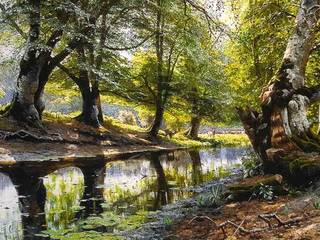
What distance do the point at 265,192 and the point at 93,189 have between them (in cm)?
517

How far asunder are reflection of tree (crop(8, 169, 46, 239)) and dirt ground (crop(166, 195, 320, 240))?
7.95 feet

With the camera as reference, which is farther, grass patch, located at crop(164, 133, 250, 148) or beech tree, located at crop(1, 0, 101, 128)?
grass patch, located at crop(164, 133, 250, 148)

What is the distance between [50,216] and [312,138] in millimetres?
6048

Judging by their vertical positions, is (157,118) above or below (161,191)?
above


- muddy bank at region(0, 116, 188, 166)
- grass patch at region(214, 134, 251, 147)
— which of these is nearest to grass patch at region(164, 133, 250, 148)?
grass patch at region(214, 134, 251, 147)

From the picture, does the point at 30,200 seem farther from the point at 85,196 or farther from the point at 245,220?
the point at 245,220

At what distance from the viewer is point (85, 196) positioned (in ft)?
33.3

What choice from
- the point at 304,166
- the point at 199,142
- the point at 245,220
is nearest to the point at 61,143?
the point at 304,166

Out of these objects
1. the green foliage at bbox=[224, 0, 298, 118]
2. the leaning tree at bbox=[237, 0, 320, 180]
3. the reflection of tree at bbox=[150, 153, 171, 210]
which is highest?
the green foliage at bbox=[224, 0, 298, 118]

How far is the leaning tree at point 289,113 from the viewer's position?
895 cm

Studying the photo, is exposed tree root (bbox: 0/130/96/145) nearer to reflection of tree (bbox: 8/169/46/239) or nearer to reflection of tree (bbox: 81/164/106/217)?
reflection of tree (bbox: 81/164/106/217)

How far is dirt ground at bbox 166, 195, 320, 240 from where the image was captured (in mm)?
5148

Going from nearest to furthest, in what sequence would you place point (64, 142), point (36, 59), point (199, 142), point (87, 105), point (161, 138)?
point (36, 59) < point (64, 142) < point (87, 105) < point (161, 138) < point (199, 142)

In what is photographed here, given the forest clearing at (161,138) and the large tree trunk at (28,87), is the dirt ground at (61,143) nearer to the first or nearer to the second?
the forest clearing at (161,138)
